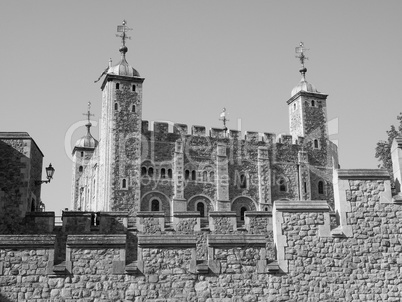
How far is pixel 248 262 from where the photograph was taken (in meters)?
10.5

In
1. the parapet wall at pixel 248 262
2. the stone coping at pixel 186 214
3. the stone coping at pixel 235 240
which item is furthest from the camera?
the stone coping at pixel 186 214

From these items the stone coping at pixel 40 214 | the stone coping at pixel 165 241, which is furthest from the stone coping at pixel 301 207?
the stone coping at pixel 40 214

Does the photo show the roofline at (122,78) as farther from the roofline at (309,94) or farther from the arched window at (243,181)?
the roofline at (309,94)

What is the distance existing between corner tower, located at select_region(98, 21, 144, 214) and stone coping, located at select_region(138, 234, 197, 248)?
32605mm

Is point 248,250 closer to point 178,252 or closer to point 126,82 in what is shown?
point 178,252

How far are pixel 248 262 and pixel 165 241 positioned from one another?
1446mm

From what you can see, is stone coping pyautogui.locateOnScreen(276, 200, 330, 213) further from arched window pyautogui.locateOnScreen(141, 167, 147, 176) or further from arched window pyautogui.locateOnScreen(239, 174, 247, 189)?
arched window pyautogui.locateOnScreen(239, 174, 247, 189)

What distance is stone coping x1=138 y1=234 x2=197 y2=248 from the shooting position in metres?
10.3

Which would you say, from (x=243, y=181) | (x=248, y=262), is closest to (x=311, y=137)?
(x=243, y=181)

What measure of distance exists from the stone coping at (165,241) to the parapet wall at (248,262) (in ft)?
0.05

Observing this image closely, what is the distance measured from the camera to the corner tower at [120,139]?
43250mm

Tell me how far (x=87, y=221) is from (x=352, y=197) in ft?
22.6

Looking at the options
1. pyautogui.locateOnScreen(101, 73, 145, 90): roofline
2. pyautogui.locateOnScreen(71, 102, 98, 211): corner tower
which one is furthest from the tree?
pyautogui.locateOnScreen(71, 102, 98, 211): corner tower

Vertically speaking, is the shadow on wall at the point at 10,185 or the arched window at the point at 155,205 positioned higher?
the arched window at the point at 155,205
